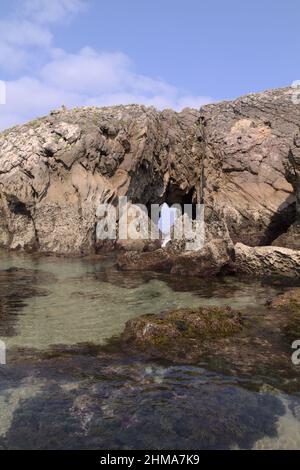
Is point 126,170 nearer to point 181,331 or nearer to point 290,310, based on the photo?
point 290,310

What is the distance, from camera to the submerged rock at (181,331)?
12.7m

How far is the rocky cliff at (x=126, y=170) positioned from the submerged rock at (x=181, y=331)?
16749 mm

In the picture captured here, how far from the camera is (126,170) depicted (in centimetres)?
4000

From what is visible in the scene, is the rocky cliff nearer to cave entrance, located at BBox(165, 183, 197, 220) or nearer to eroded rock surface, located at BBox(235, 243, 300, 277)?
cave entrance, located at BBox(165, 183, 197, 220)

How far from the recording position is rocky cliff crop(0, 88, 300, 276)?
35.9 meters

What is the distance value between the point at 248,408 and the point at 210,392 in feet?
3.47

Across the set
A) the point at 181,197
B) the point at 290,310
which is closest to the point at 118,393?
the point at 290,310

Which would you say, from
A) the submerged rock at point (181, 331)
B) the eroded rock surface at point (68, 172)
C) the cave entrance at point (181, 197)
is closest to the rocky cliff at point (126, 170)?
the eroded rock surface at point (68, 172)

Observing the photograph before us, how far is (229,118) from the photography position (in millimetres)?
42750

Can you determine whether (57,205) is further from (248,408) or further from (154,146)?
(248,408)

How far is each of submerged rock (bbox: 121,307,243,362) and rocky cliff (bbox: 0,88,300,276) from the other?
1675cm

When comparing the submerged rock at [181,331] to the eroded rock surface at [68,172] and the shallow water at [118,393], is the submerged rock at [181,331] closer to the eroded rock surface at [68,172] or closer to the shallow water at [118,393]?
the shallow water at [118,393]

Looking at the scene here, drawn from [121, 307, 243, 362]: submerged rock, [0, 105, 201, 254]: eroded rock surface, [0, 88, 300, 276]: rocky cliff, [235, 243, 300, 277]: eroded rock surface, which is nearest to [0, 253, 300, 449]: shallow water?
[121, 307, 243, 362]: submerged rock
